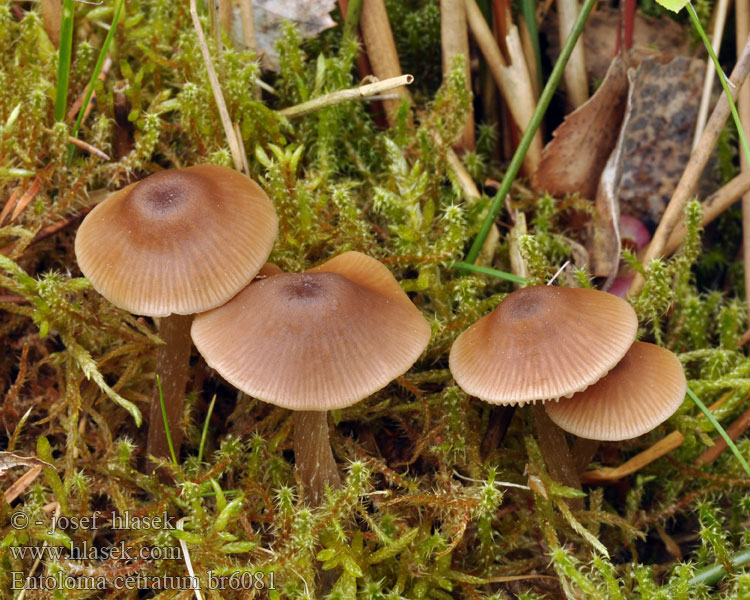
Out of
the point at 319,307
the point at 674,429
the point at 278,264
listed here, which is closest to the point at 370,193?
the point at 278,264

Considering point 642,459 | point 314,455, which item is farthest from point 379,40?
point 642,459

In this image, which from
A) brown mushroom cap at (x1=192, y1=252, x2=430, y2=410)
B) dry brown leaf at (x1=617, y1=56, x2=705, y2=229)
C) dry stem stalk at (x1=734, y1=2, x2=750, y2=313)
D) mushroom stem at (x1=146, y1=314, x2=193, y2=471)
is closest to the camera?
brown mushroom cap at (x1=192, y1=252, x2=430, y2=410)

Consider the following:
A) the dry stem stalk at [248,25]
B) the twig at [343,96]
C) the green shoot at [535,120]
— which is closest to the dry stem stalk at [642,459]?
the green shoot at [535,120]

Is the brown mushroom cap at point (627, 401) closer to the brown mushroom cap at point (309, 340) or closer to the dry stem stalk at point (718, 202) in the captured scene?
the brown mushroom cap at point (309, 340)

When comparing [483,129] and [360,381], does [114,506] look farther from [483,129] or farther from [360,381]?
[483,129]

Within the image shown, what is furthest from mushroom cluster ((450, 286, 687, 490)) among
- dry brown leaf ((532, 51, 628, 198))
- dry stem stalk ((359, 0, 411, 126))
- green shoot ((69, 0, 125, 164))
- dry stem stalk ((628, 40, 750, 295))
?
Result: green shoot ((69, 0, 125, 164))

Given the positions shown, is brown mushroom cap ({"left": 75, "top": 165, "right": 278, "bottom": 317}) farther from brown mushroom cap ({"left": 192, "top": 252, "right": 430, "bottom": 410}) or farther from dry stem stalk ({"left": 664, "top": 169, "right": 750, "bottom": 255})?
dry stem stalk ({"left": 664, "top": 169, "right": 750, "bottom": 255})

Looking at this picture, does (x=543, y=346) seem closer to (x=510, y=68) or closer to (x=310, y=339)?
(x=310, y=339)
